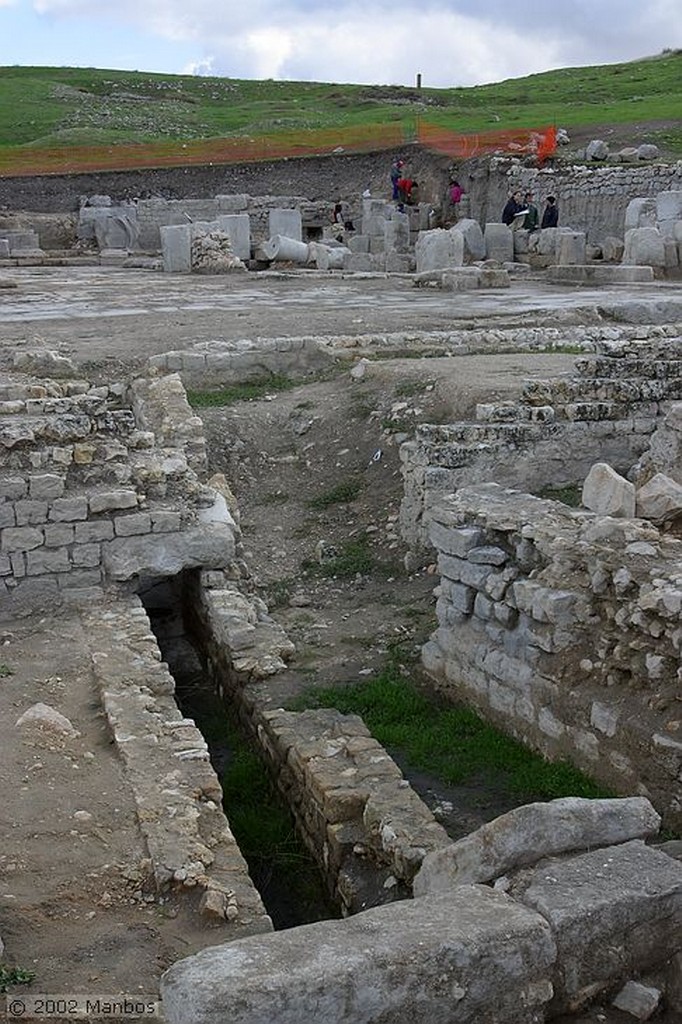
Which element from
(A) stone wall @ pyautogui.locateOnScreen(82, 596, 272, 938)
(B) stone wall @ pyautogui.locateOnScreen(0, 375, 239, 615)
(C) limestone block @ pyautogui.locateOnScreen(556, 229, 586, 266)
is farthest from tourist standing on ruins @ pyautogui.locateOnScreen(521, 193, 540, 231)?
(A) stone wall @ pyautogui.locateOnScreen(82, 596, 272, 938)

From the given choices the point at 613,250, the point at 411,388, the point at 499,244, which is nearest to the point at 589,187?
the point at 499,244

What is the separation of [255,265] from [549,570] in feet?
81.9

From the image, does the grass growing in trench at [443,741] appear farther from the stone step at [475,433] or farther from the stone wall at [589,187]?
the stone wall at [589,187]

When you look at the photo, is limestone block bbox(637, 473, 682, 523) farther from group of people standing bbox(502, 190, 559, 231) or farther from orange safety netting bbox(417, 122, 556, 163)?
orange safety netting bbox(417, 122, 556, 163)

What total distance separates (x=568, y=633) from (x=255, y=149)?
3753 centimetres

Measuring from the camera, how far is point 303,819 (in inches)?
252

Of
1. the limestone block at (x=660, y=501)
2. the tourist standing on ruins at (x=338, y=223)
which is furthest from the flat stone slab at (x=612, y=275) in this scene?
the limestone block at (x=660, y=501)

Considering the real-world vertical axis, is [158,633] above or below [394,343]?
below

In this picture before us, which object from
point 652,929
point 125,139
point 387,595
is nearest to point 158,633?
point 387,595

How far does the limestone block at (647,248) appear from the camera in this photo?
964 inches

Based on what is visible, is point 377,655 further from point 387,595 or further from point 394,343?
point 394,343

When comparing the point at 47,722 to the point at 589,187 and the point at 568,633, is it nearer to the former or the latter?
the point at 568,633

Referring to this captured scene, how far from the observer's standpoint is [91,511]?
812cm

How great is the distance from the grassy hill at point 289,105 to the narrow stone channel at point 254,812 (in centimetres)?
2884
